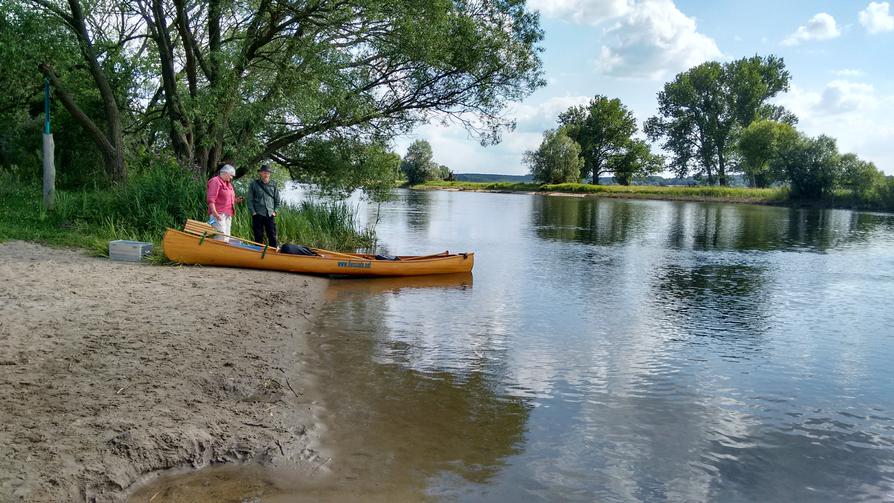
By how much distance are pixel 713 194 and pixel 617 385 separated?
61527 millimetres

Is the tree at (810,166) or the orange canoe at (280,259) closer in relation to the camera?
the orange canoe at (280,259)

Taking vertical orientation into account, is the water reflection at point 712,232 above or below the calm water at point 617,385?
above

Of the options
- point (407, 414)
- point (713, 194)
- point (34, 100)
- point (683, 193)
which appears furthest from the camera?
point (683, 193)

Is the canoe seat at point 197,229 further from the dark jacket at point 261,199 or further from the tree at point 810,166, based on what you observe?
the tree at point 810,166

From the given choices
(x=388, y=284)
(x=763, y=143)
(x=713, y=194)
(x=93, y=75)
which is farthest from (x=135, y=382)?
(x=763, y=143)

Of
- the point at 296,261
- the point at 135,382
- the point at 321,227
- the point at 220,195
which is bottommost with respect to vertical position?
the point at 135,382

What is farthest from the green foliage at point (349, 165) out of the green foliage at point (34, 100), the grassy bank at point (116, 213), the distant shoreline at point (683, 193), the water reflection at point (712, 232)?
the distant shoreline at point (683, 193)

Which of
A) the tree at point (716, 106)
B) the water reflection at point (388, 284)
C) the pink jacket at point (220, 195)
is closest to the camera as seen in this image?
the water reflection at point (388, 284)

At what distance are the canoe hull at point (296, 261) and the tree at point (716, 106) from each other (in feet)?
226

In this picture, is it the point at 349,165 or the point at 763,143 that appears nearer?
the point at 349,165

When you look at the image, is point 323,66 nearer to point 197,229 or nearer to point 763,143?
point 197,229

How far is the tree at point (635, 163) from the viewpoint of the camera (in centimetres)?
7900

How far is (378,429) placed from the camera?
17.5ft

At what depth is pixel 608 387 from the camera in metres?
Answer: 6.81
